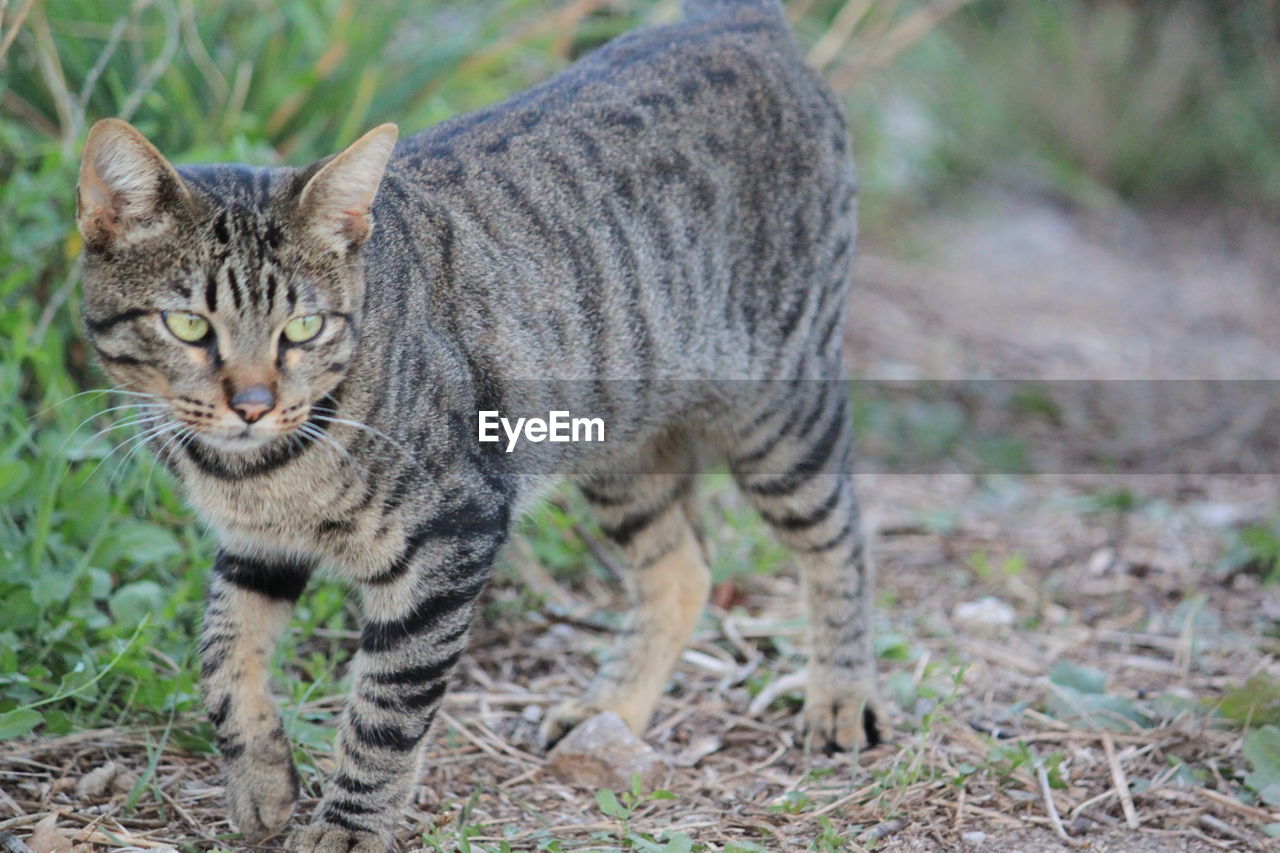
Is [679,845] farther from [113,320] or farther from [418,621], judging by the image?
[113,320]

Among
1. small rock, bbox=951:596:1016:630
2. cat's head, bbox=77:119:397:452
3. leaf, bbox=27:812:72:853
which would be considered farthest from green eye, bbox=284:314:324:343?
small rock, bbox=951:596:1016:630

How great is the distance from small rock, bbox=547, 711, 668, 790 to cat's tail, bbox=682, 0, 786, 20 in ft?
6.13

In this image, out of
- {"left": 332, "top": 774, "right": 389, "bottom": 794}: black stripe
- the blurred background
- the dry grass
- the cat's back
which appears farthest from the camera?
the blurred background

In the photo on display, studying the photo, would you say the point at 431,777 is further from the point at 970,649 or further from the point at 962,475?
the point at 962,475

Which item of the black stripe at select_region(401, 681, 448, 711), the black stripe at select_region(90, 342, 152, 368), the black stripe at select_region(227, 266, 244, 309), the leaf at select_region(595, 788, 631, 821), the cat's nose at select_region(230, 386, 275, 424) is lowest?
the leaf at select_region(595, 788, 631, 821)

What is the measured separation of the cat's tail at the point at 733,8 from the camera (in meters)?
3.52

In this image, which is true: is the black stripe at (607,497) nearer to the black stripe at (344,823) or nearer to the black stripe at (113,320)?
the black stripe at (344,823)

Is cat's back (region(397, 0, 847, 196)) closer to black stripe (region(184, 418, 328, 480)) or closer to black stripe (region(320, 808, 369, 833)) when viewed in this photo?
black stripe (region(184, 418, 328, 480))

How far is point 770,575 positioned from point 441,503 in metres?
1.94

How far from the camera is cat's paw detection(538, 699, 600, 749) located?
3.18m

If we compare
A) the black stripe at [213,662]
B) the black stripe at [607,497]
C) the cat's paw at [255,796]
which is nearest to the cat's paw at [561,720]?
the black stripe at [607,497]

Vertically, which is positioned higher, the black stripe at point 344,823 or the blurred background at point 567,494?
the blurred background at point 567,494

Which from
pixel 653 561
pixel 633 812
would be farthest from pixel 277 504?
pixel 653 561

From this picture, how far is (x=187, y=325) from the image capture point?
2.24 m
